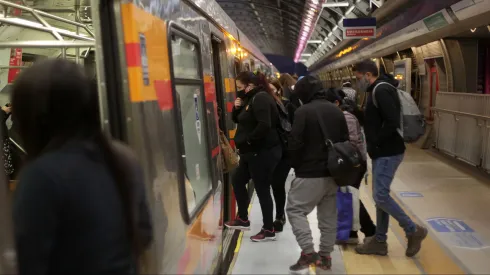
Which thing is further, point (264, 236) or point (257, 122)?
point (264, 236)

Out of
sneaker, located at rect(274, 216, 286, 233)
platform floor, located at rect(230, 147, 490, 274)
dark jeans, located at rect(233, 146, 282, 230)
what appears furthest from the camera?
sneaker, located at rect(274, 216, 286, 233)

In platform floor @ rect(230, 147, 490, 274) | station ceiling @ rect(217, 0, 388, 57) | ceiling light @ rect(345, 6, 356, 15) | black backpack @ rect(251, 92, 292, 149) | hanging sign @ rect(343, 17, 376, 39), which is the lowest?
platform floor @ rect(230, 147, 490, 274)

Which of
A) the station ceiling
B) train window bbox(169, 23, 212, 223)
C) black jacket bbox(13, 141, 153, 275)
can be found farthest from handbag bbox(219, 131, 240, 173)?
the station ceiling

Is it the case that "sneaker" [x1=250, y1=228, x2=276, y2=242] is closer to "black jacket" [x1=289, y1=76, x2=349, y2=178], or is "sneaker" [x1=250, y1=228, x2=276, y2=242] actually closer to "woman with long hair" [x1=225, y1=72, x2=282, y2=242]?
"woman with long hair" [x1=225, y1=72, x2=282, y2=242]

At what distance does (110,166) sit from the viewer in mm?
1500

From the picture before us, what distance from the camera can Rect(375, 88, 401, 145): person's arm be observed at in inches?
156

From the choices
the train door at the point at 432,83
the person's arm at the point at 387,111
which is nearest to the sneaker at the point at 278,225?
the person's arm at the point at 387,111

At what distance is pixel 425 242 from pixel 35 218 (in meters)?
4.34

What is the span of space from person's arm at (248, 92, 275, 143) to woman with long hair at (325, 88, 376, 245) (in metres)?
0.58

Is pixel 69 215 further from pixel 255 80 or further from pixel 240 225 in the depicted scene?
pixel 240 225

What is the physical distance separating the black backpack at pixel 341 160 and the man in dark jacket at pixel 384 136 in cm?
46

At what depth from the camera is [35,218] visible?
4.40 feet

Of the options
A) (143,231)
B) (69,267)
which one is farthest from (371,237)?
(69,267)

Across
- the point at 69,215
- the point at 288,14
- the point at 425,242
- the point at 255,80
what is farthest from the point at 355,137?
the point at 288,14
